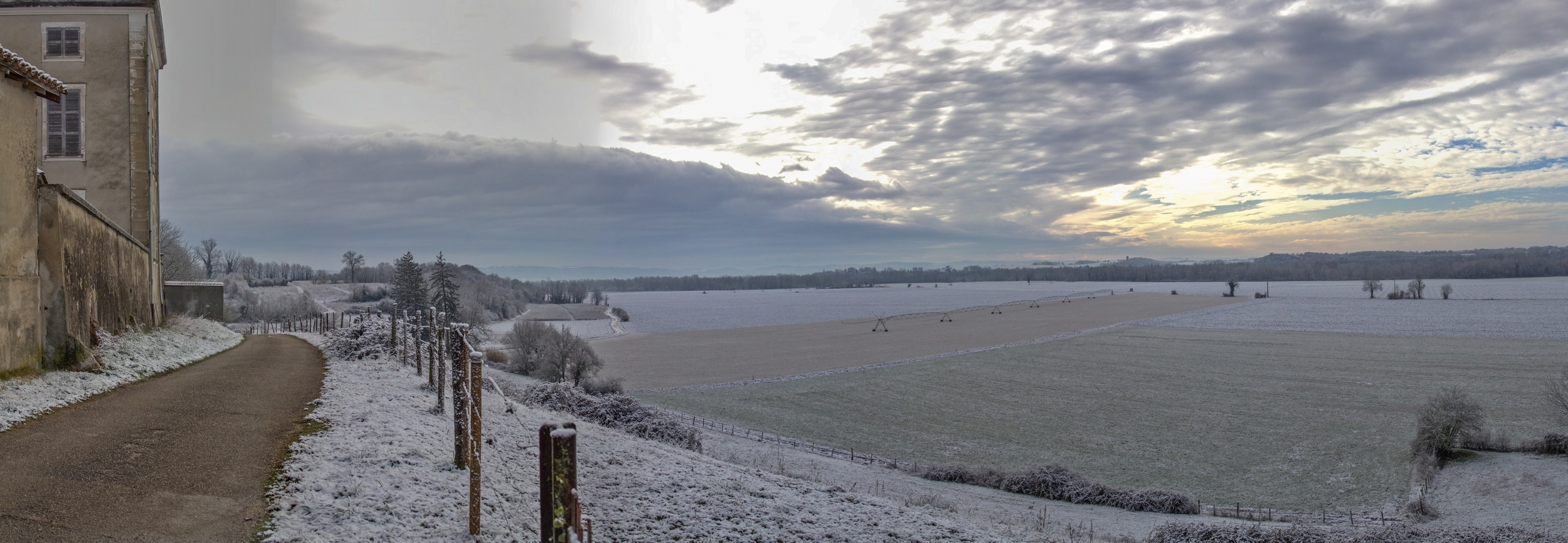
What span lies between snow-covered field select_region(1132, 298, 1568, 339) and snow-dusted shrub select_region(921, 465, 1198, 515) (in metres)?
62.9

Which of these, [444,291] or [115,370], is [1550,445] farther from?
[444,291]

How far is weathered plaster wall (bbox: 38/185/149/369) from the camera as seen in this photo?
40.3ft

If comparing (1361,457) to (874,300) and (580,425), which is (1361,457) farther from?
(874,300)

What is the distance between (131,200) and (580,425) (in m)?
16.5

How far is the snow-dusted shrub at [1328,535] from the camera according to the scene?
583 inches

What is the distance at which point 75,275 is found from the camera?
43.9 ft

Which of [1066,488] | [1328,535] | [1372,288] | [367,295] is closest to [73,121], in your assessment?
[1066,488]

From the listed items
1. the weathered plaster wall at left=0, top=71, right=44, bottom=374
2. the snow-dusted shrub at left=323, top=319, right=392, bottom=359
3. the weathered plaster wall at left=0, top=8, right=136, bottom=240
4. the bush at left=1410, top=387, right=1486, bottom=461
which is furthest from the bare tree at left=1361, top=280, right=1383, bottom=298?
the weathered plaster wall at left=0, top=71, right=44, bottom=374

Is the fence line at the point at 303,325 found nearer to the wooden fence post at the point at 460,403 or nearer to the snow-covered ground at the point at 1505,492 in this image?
the wooden fence post at the point at 460,403

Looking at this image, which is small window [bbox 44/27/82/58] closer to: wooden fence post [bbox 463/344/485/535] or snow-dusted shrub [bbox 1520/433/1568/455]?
wooden fence post [bbox 463/344/485/535]

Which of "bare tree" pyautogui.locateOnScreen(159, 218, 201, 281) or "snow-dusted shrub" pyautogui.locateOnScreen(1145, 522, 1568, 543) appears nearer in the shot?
"snow-dusted shrub" pyautogui.locateOnScreen(1145, 522, 1568, 543)

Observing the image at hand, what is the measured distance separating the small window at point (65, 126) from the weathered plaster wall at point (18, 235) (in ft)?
33.8

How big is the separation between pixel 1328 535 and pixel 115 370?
23.3 m

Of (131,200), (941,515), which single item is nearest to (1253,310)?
(941,515)
